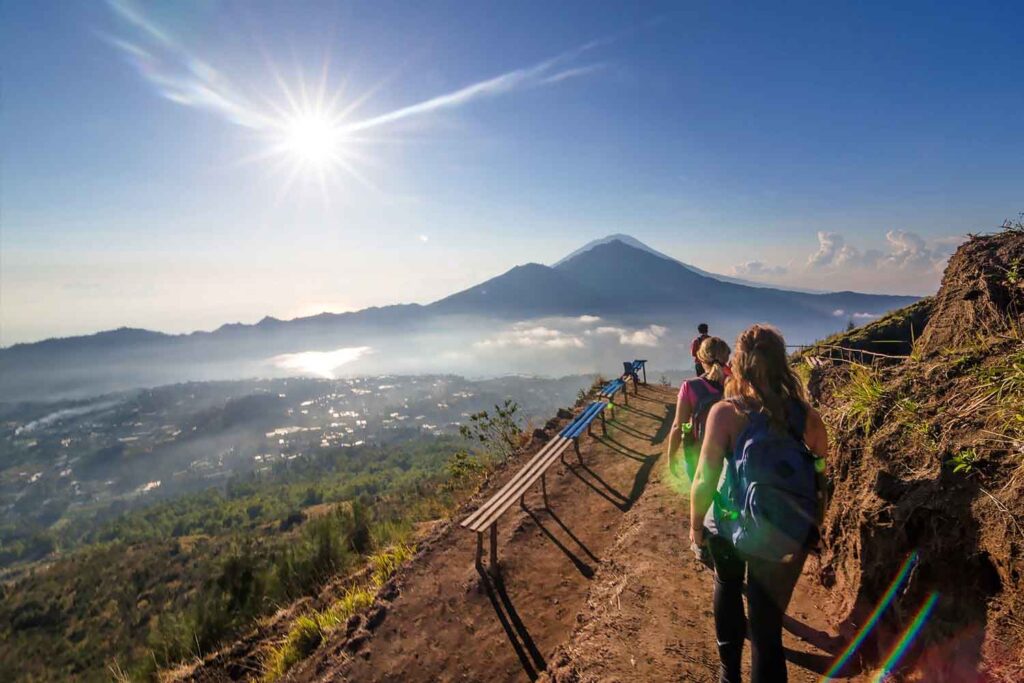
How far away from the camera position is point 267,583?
8.70 meters

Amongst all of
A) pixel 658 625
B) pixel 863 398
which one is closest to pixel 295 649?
pixel 658 625

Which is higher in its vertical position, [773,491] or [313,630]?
[773,491]

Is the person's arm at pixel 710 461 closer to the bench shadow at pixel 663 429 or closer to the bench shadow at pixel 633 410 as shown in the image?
the bench shadow at pixel 663 429

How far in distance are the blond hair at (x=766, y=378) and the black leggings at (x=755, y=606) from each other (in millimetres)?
621

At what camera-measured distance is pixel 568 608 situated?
4.24m

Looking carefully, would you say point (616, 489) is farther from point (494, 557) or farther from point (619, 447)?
point (494, 557)

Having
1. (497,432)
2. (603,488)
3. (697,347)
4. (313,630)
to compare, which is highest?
(697,347)

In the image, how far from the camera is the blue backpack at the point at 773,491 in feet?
6.31

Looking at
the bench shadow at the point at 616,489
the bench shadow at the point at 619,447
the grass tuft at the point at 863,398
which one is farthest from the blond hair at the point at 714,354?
the bench shadow at the point at 619,447

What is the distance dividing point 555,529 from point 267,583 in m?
6.46

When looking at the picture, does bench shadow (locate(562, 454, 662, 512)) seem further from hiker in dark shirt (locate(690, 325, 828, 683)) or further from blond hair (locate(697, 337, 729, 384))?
hiker in dark shirt (locate(690, 325, 828, 683))

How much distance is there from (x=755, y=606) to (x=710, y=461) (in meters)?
0.64

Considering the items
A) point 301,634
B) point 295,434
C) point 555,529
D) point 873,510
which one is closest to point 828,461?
point 873,510

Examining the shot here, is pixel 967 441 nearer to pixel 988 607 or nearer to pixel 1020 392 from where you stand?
pixel 1020 392
